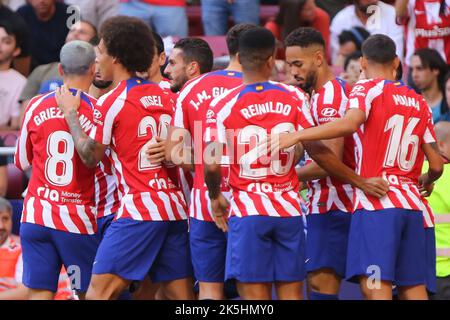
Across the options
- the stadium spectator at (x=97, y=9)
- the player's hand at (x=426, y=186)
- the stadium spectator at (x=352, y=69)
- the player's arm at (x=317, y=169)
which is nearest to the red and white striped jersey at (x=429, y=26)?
the stadium spectator at (x=352, y=69)

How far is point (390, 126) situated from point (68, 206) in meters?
2.44

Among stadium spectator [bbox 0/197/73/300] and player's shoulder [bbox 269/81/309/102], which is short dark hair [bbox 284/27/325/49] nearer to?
player's shoulder [bbox 269/81/309/102]

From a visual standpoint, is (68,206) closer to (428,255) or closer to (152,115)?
(152,115)

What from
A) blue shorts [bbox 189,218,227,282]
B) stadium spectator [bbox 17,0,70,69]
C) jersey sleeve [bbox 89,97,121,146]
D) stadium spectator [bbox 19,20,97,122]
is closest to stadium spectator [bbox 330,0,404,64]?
stadium spectator [bbox 19,20,97,122]

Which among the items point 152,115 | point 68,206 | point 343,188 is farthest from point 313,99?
point 68,206

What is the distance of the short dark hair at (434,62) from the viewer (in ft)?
41.3

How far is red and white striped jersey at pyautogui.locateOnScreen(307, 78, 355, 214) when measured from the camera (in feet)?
31.0

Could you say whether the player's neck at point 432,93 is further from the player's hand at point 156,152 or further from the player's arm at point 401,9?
the player's hand at point 156,152

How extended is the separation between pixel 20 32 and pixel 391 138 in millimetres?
5598

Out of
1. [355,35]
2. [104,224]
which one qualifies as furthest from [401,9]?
[104,224]

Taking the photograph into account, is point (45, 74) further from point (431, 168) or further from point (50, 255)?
point (431, 168)
